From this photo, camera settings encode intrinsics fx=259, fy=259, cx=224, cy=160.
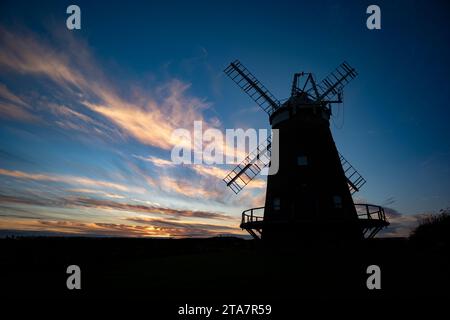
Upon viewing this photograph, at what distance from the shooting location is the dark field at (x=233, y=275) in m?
6.93

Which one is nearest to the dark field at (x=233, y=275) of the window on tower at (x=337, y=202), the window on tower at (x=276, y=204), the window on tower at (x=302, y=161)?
the window on tower at (x=337, y=202)

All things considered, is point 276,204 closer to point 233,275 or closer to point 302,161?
point 302,161

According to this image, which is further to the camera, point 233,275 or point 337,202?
point 337,202

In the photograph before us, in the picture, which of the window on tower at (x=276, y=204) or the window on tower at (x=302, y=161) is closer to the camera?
the window on tower at (x=276, y=204)

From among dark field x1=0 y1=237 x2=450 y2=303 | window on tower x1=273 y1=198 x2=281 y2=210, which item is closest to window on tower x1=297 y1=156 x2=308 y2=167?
window on tower x1=273 y1=198 x2=281 y2=210

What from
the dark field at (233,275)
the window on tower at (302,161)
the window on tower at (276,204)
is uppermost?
the window on tower at (302,161)

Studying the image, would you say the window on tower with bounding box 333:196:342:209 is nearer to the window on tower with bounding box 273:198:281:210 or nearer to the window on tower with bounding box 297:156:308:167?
the window on tower with bounding box 297:156:308:167

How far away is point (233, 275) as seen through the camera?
9320 millimetres

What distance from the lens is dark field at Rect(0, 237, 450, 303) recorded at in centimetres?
693

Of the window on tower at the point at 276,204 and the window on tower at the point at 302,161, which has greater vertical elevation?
the window on tower at the point at 302,161

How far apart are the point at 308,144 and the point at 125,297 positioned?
1531cm

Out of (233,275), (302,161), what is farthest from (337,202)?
(233,275)

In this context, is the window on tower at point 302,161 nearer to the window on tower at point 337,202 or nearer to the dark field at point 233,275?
the window on tower at point 337,202
